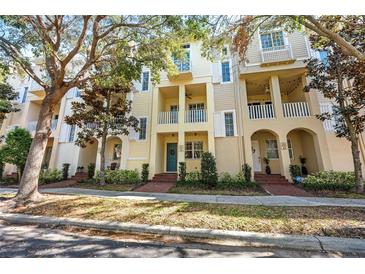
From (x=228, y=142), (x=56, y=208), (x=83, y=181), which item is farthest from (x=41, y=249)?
(x=228, y=142)

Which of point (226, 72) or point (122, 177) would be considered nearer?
point (122, 177)

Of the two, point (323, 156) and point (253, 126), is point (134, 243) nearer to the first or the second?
point (253, 126)

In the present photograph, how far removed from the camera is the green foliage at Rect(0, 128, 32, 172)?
450 inches

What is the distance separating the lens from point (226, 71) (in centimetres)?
1306

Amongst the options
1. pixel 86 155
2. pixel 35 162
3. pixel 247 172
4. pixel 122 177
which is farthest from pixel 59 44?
pixel 247 172

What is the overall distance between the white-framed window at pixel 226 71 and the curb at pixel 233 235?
11.2 m

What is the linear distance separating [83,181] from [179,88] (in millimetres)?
9274

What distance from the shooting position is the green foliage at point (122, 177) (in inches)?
449

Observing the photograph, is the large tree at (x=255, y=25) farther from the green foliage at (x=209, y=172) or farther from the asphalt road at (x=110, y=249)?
the asphalt road at (x=110, y=249)

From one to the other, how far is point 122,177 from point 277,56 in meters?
12.9

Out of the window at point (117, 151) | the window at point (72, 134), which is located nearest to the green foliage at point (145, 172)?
the window at point (117, 151)

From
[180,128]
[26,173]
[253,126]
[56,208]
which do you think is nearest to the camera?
[56,208]

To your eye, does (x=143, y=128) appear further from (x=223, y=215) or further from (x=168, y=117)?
(x=223, y=215)

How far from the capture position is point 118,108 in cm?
1172
